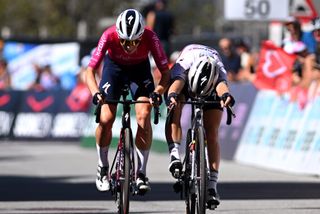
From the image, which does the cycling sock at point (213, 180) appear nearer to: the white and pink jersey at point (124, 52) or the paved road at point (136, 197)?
the white and pink jersey at point (124, 52)

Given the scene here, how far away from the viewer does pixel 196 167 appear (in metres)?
10.4

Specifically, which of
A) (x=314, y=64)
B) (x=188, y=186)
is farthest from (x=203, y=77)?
(x=314, y=64)

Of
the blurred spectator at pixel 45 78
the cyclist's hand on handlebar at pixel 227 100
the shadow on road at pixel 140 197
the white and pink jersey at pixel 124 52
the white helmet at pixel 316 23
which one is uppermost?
the white and pink jersey at pixel 124 52

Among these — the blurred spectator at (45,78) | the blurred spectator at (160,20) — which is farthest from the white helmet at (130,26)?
the blurred spectator at (45,78)

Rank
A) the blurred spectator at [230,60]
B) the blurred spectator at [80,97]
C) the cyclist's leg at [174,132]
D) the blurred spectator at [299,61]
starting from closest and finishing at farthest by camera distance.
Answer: the cyclist's leg at [174,132]
the blurred spectator at [299,61]
the blurred spectator at [230,60]
the blurred spectator at [80,97]

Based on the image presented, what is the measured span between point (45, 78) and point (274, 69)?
13636mm

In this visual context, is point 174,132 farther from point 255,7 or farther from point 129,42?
point 255,7

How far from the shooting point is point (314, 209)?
12219 millimetres

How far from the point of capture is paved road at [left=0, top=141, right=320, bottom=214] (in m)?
12.7

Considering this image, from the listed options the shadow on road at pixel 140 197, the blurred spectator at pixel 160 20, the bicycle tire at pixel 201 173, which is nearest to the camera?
the bicycle tire at pixel 201 173

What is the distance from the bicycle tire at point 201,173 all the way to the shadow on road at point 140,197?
3503 mm

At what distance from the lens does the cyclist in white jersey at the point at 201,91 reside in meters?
10.8

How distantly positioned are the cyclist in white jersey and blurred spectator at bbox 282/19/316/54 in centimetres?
719

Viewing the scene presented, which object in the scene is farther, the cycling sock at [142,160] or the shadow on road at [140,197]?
the shadow on road at [140,197]
